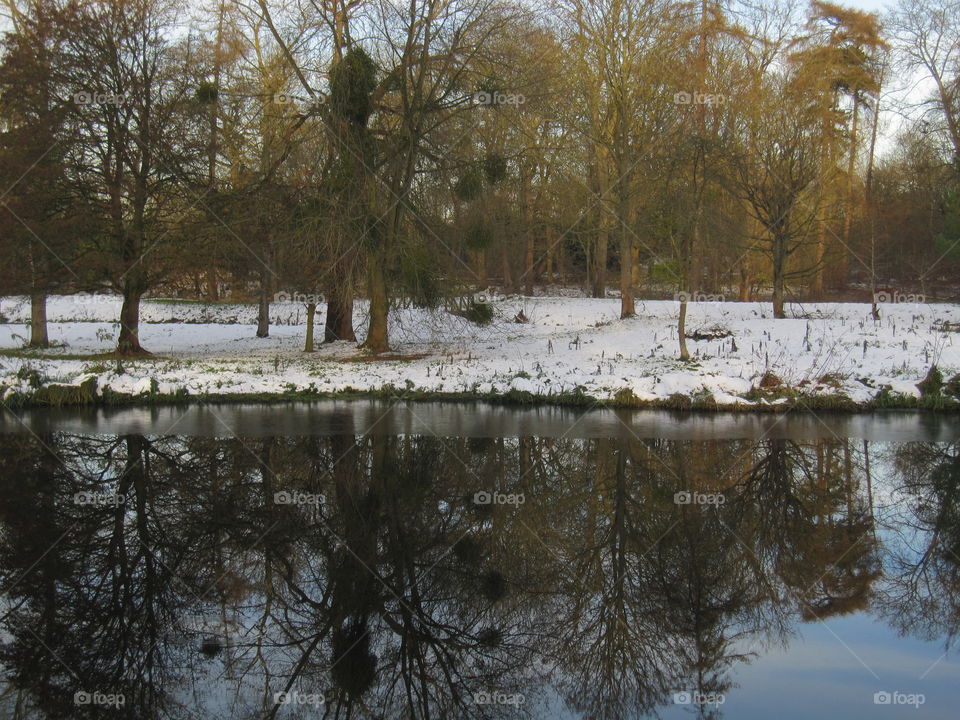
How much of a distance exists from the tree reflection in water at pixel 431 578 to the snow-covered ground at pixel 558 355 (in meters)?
6.53

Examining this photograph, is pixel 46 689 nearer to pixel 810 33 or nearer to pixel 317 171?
pixel 317 171

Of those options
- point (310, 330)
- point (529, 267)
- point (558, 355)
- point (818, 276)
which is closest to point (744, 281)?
point (818, 276)

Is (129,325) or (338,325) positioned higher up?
(338,325)

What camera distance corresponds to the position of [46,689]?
4.82 metres

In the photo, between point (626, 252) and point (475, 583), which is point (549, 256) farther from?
point (475, 583)

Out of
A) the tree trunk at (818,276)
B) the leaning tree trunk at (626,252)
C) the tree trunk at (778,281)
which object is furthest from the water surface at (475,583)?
the tree trunk at (818,276)

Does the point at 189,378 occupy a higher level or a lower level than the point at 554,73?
lower

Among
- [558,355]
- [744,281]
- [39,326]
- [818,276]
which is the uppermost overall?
[818,276]

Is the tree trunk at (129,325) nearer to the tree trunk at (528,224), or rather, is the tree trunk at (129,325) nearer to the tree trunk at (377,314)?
the tree trunk at (377,314)

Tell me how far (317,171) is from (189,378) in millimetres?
6975

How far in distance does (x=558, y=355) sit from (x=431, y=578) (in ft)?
48.9

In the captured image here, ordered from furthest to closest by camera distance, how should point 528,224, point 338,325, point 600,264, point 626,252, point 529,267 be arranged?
point 529,267 < point 600,264 < point 528,224 < point 626,252 < point 338,325

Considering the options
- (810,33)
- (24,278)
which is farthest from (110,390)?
(810,33)

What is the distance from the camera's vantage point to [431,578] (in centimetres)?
643
